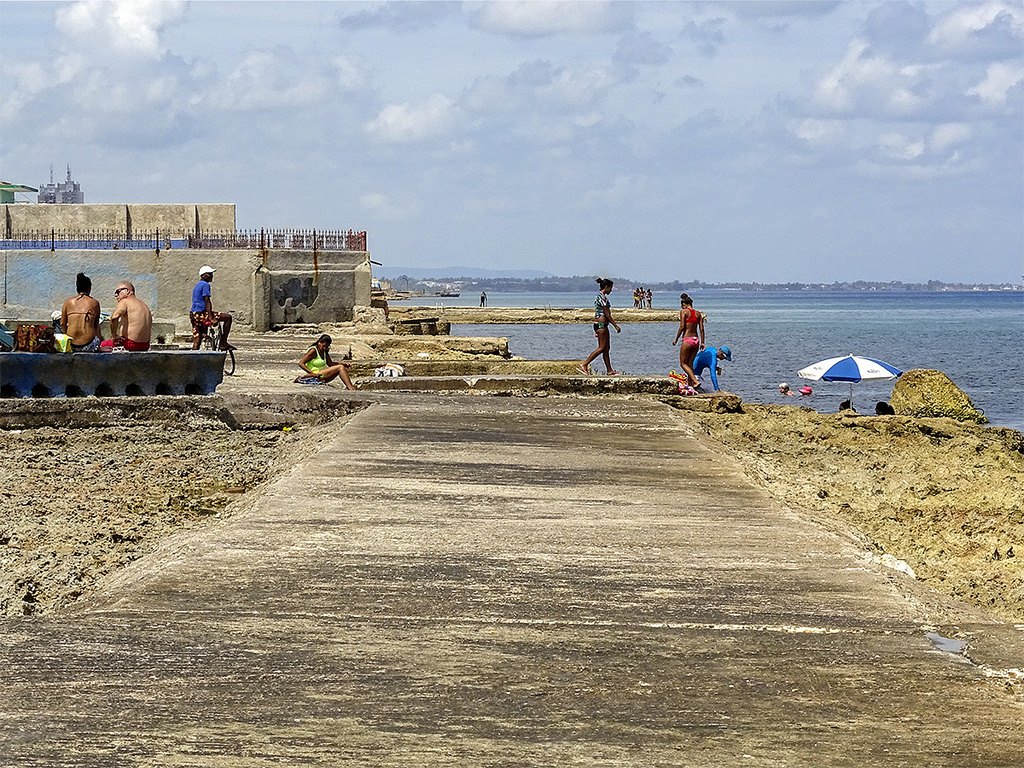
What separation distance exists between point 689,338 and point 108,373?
24.6ft

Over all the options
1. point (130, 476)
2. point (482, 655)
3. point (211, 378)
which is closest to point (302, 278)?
point (211, 378)

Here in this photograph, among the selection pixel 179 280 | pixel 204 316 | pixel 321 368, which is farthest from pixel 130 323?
pixel 179 280

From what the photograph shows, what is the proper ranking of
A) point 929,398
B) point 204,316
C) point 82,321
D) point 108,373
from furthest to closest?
1. point 929,398
2. point 204,316
3. point 82,321
4. point 108,373

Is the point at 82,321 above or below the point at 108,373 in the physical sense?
above

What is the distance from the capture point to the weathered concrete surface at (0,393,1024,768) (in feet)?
13.0

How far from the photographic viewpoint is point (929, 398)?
21.2 meters

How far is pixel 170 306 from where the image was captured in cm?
3045

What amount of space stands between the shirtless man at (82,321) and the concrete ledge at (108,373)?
14.7 inches

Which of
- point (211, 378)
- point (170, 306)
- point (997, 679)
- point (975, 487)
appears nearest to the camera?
point (997, 679)

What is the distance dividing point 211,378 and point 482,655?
34.1 ft

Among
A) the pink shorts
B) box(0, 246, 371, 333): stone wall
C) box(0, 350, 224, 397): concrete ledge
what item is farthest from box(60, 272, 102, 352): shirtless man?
box(0, 246, 371, 333): stone wall

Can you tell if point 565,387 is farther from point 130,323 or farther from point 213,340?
point 213,340

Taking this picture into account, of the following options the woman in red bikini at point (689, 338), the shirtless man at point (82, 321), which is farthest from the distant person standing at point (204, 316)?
the woman in red bikini at point (689, 338)

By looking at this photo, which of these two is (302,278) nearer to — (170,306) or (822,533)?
(170,306)
